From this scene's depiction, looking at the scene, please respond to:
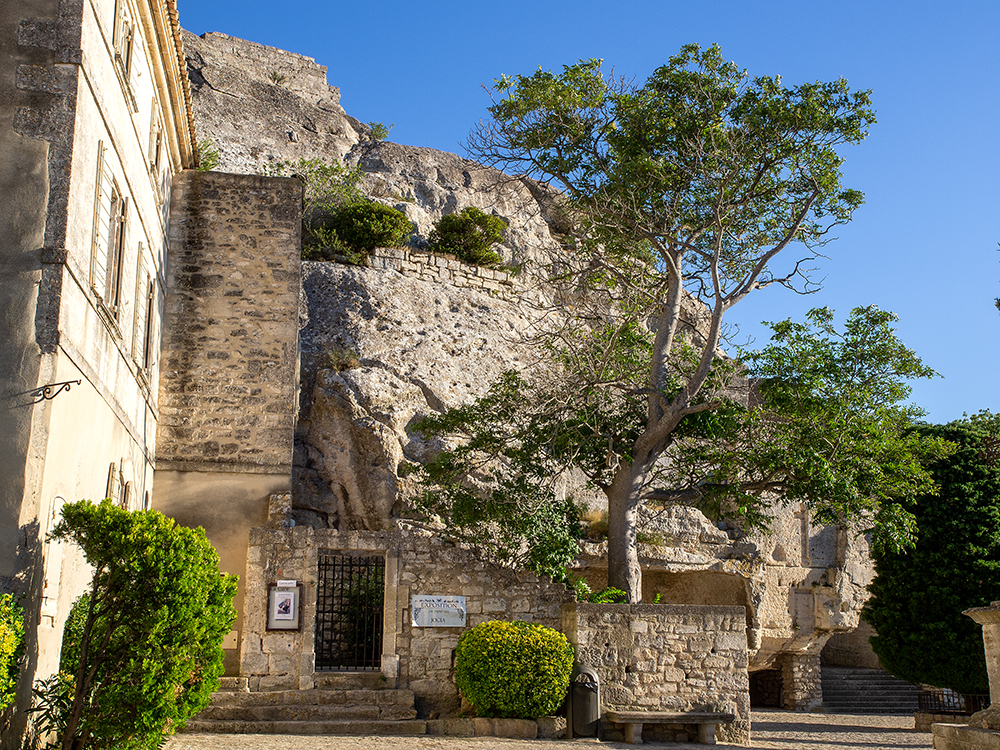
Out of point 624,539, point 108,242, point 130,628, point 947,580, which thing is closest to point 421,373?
point 624,539

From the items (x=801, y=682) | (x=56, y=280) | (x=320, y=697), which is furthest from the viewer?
(x=801, y=682)

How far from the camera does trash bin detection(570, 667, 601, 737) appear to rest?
10.7m

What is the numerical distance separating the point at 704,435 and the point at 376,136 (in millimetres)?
17526

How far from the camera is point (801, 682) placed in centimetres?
1980

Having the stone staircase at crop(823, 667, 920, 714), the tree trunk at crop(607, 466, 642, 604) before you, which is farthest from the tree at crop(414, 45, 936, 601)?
the stone staircase at crop(823, 667, 920, 714)

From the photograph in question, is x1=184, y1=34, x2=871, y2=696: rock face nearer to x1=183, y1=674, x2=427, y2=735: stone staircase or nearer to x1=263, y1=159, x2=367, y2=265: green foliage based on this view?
x1=263, y1=159, x2=367, y2=265: green foliage

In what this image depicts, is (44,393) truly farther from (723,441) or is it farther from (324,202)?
(324,202)

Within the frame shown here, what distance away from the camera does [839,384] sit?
12.5m

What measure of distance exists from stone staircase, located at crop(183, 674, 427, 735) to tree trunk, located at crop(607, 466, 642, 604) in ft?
10.5

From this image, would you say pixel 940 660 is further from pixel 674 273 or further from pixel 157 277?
pixel 157 277

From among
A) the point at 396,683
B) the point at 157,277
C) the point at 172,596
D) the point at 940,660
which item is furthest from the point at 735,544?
the point at 172,596

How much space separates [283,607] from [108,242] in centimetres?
501

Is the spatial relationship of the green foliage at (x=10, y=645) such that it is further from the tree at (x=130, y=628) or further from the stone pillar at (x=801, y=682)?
the stone pillar at (x=801, y=682)

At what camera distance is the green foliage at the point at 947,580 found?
1525 centimetres
